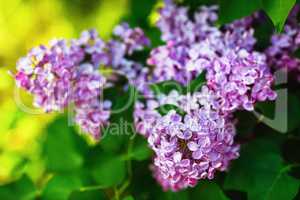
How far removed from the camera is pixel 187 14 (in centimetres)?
119

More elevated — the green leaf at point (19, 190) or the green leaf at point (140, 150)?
the green leaf at point (140, 150)

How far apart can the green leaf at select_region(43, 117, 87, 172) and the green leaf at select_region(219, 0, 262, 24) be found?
0.41 metres

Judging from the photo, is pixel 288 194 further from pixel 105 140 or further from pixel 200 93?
pixel 105 140

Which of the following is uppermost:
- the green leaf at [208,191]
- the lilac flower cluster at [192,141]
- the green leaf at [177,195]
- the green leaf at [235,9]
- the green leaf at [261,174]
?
the green leaf at [235,9]

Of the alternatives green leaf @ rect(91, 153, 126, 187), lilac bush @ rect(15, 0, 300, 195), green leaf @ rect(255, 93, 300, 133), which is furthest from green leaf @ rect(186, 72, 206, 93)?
green leaf @ rect(91, 153, 126, 187)

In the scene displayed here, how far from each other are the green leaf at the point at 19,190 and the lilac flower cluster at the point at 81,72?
0.61 feet

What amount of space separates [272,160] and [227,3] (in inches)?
11.1

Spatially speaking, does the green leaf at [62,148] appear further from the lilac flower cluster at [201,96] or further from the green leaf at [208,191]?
the green leaf at [208,191]

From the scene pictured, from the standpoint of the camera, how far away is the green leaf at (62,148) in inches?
47.8

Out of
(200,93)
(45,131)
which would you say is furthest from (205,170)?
(45,131)

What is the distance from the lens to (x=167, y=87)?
1.07 m

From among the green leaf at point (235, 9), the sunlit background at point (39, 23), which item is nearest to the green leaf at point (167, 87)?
the green leaf at point (235, 9)

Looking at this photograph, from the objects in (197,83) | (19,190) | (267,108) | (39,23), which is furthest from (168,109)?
(39,23)

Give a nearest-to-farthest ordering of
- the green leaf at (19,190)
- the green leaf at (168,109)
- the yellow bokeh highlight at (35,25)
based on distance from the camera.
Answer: the green leaf at (168,109), the green leaf at (19,190), the yellow bokeh highlight at (35,25)
